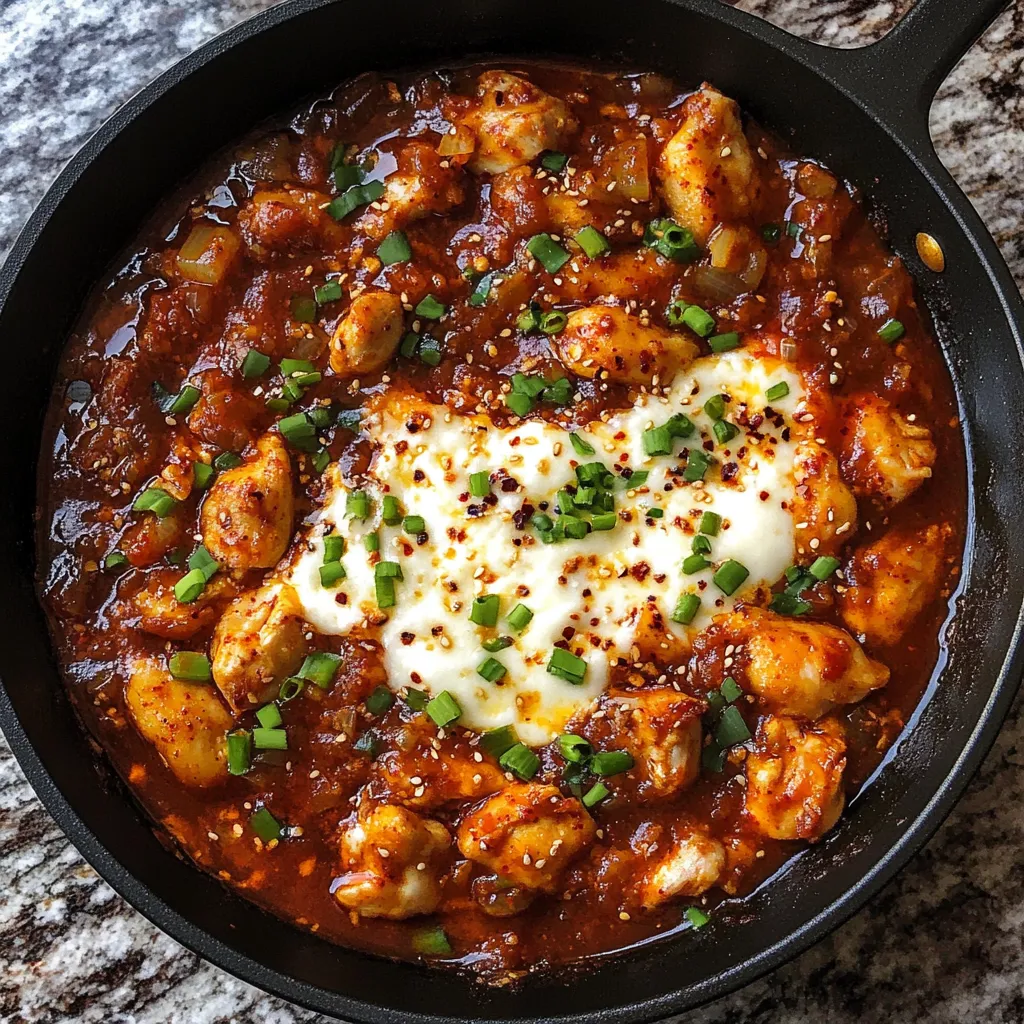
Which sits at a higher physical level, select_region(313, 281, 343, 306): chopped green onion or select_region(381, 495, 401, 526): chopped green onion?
select_region(313, 281, 343, 306): chopped green onion

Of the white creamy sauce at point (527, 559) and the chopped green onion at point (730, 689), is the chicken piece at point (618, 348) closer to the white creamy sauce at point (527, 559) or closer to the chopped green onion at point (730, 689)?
the white creamy sauce at point (527, 559)

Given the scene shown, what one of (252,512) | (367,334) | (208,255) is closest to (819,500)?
(367,334)

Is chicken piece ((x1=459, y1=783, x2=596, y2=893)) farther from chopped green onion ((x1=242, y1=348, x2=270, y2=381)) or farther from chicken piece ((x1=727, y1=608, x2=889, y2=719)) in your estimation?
chopped green onion ((x1=242, y1=348, x2=270, y2=381))

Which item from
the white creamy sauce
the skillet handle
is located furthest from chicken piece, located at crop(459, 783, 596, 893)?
the skillet handle

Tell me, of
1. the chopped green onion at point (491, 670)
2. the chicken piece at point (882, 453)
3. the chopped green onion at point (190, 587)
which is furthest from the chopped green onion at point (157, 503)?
the chicken piece at point (882, 453)

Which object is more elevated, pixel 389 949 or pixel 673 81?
pixel 673 81

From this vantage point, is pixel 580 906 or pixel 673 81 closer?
pixel 580 906

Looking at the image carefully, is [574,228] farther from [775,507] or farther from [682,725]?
[682,725]

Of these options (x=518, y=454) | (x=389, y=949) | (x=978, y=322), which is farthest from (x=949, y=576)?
(x=389, y=949)
